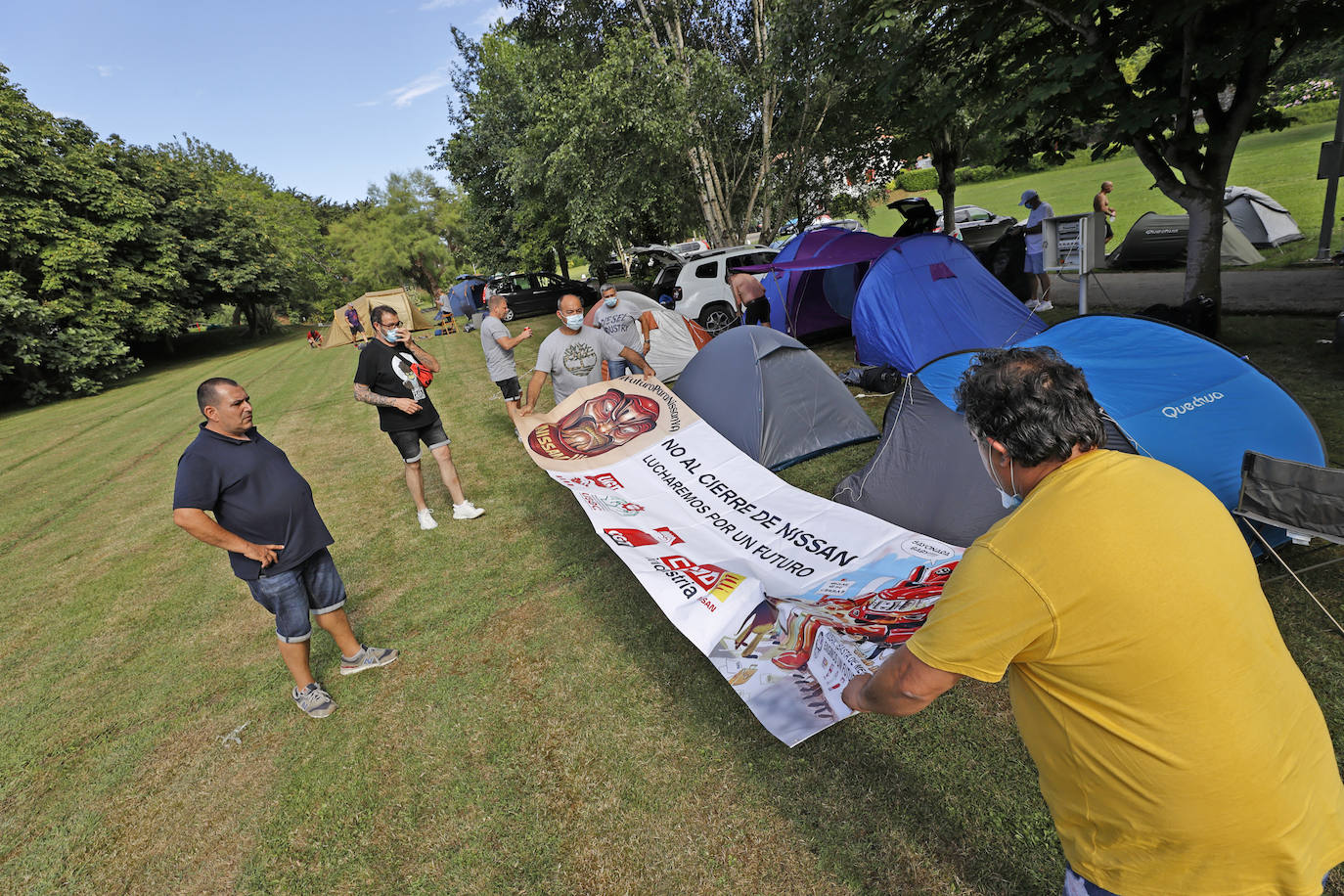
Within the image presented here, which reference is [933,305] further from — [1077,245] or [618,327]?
[618,327]

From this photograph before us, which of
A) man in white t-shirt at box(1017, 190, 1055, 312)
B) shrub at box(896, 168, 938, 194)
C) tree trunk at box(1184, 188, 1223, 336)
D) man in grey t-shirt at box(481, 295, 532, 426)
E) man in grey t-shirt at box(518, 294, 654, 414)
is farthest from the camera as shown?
shrub at box(896, 168, 938, 194)

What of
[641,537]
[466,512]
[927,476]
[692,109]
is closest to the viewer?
[641,537]

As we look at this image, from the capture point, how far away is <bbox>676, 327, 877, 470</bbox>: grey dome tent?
20.1ft

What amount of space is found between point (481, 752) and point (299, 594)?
144 centimetres

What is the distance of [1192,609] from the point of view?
120 cm

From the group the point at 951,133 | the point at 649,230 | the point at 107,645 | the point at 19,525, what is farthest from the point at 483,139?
the point at 107,645

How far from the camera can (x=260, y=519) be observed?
337cm

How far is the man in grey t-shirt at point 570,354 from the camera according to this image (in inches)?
243

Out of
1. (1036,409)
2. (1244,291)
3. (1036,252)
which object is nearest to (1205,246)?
(1036,252)

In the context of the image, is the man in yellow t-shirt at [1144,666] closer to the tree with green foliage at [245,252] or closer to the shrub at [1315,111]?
the tree with green foliage at [245,252]

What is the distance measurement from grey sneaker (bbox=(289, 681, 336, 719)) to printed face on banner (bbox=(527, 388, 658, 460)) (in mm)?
2311

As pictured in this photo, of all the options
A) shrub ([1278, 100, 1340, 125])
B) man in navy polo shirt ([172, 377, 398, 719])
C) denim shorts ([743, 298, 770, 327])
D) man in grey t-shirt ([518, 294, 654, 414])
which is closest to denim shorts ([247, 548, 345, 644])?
man in navy polo shirt ([172, 377, 398, 719])

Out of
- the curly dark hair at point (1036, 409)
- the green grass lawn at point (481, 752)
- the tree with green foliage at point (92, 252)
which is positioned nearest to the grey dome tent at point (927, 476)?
the green grass lawn at point (481, 752)

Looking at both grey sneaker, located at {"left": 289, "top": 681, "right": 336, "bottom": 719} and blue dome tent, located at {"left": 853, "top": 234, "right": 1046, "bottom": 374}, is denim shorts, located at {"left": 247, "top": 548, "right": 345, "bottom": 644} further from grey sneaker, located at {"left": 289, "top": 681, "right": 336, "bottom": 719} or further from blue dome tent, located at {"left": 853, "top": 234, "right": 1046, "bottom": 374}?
blue dome tent, located at {"left": 853, "top": 234, "right": 1046, "bottom": 374}
